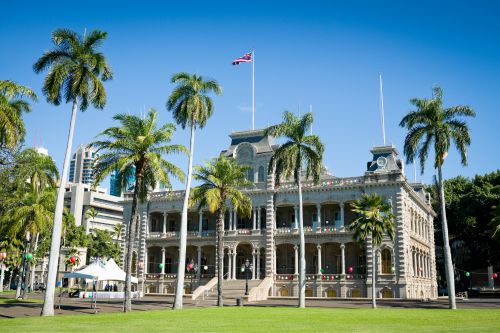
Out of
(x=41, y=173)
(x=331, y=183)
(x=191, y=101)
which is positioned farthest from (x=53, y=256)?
(x=331, y=183)

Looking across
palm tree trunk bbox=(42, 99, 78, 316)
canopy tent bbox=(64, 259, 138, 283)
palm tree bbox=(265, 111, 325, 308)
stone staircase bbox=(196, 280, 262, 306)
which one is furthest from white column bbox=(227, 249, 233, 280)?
palm tree trunk bbox=(42, 99, 78, 316)

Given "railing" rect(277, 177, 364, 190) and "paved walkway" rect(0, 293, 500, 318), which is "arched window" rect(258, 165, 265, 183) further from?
"paved walkway" rect(0, 293, 500, 318)

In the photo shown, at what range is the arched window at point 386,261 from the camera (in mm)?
50906

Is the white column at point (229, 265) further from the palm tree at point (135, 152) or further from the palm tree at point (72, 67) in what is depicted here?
the palm tree at point (72, 67)

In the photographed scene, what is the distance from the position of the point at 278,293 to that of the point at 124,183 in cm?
2652

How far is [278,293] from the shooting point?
5538 cm

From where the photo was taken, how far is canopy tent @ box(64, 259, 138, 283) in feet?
117

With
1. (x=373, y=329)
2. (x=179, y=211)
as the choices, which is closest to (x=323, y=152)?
(x=373, y=329)

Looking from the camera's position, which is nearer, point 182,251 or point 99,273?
point 99,273

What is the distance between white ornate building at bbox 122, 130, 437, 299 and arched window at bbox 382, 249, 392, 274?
95 mm

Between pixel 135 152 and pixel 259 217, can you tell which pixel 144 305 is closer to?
pixel 135 152

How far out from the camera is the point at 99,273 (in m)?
36.1

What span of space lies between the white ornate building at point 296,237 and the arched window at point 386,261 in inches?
3.8

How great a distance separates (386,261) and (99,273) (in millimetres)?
28182
